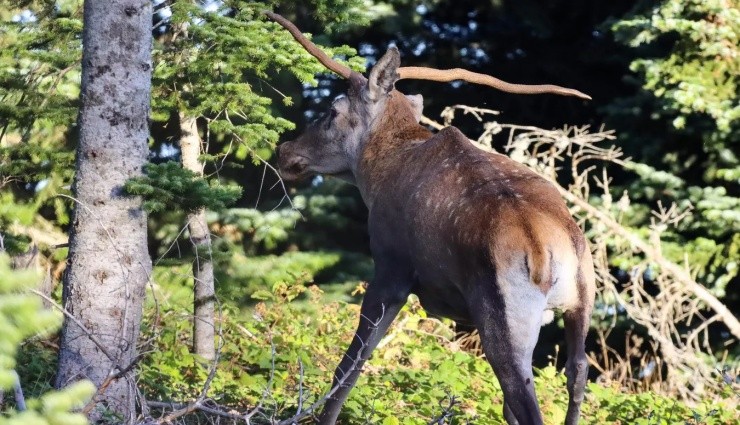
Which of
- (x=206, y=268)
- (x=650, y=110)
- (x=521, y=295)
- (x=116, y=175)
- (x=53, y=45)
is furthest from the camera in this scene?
(x=650, y=110)

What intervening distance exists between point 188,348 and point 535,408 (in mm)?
4766

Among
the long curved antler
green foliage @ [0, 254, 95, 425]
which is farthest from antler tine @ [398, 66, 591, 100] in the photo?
green foliage @ [0, 254, 95, 425]

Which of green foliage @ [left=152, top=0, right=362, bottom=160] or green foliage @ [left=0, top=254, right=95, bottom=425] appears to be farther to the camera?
green foliage @ [left=152, top=0, right=362, bottom=160]

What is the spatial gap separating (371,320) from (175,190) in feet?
4.57

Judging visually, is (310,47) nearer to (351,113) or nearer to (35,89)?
(351,113)

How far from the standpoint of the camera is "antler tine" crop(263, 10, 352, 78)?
7121mm

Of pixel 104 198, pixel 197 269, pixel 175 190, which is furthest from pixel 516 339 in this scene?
pixel 197 269

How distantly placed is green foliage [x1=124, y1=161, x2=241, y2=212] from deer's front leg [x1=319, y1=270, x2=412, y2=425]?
3.40 feet

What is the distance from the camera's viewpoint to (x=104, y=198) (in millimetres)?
6270

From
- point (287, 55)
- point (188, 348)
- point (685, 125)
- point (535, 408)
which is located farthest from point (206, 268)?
point (685, 125)

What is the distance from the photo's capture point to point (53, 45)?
26.0 ft

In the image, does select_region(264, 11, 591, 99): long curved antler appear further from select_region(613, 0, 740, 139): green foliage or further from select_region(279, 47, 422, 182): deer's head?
select_region(613, 0, 740, 139): green foliage

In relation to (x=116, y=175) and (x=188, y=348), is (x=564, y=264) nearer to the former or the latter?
(x=116, y=175)

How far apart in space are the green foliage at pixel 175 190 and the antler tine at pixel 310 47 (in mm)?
1287
